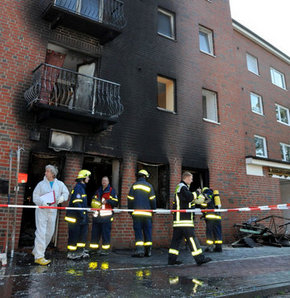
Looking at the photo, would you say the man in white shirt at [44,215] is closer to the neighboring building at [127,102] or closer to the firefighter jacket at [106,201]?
the firefighter jacket at [106,201]

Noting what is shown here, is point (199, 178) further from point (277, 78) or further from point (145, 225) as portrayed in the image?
point (277, 78)

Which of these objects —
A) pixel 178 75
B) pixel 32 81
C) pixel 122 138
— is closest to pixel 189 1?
pixel 178 75

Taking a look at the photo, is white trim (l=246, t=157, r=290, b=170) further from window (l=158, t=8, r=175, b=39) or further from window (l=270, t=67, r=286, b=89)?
window (l=270, t=67, r=286, b=89)

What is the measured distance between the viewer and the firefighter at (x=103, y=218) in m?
6.79

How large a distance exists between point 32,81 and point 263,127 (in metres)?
13.2

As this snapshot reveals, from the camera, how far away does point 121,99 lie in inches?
374

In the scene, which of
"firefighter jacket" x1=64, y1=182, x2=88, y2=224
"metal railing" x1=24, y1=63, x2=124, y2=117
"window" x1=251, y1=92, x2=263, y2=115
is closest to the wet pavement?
"firefighter jacket" x1=64, y1=182, x2=88, y2=224

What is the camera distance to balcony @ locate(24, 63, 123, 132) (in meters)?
7.43

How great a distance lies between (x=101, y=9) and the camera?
9.31 metres

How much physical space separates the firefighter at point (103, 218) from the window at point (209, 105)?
23.2 feet

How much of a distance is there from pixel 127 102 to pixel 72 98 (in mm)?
1898

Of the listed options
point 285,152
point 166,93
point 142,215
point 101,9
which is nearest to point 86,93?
point 101,9

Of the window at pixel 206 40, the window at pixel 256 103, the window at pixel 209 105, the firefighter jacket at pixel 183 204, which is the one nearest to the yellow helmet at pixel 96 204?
the firefighter jacket at pixel 183 204

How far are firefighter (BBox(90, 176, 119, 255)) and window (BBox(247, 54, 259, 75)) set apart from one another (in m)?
13.6
